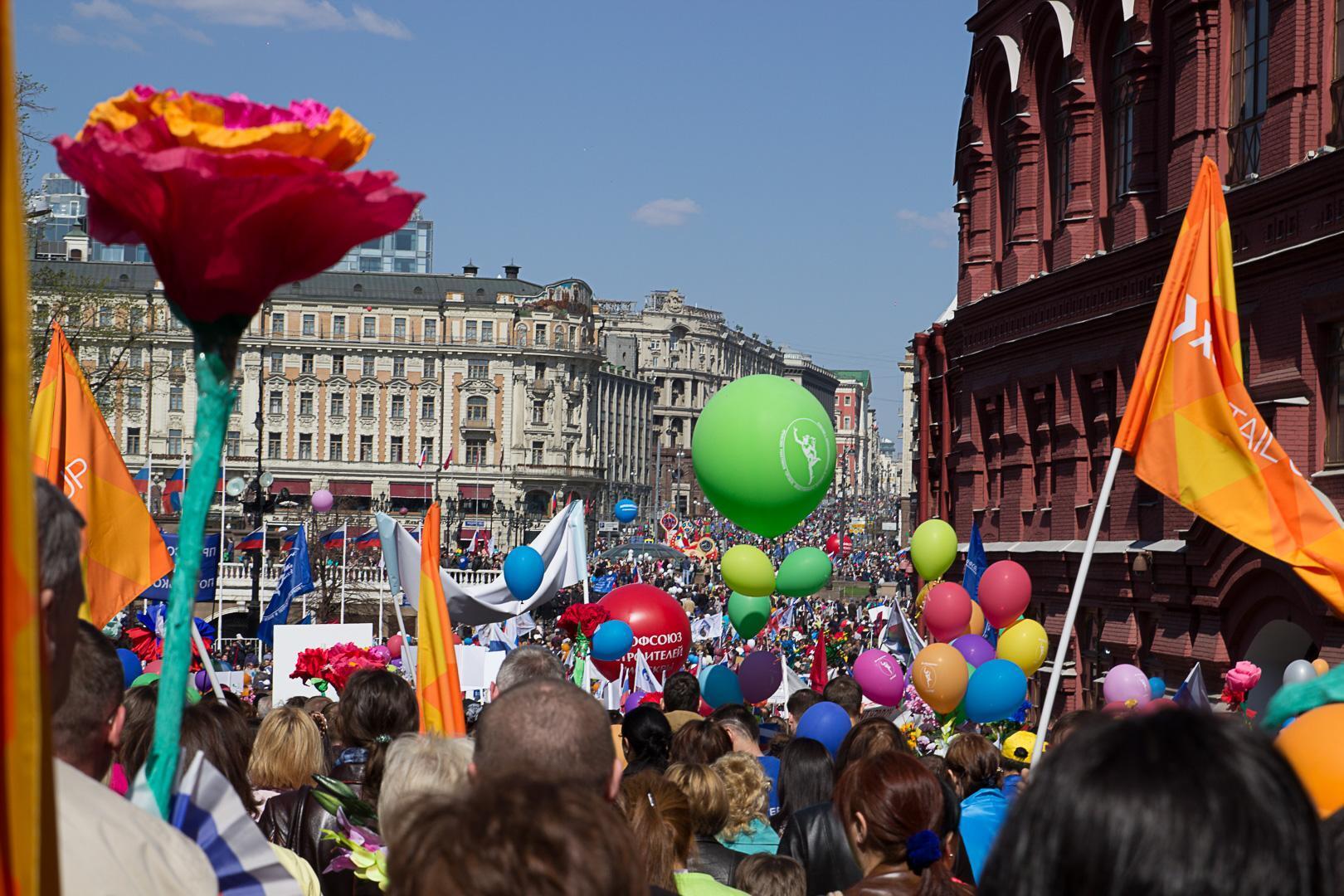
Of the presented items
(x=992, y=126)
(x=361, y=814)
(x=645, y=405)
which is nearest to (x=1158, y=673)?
(x=992, y=126)

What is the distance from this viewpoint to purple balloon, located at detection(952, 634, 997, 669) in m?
13.8

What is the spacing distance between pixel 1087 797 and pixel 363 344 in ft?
386

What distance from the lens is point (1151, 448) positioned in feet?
27.9

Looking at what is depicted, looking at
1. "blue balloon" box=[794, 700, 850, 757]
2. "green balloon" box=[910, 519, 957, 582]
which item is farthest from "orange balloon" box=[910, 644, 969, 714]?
"green balloon" box=[910, 519, 957, 582]

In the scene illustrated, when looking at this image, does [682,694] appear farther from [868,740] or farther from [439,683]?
[439,683]

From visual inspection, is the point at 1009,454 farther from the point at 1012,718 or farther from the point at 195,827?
the point at 195,827

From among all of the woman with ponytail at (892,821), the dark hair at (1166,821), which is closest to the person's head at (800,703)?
the woman with ponytail at (892,821)

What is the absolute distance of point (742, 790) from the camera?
6559 mm

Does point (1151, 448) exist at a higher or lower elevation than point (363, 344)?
lower

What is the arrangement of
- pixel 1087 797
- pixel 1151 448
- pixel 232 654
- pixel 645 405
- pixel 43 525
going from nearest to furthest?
pixel 1087 797 → pixel 43 525 → pixel 1151 448 → pixel 232 654 → pixel 645 405

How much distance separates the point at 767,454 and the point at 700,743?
18.2ft

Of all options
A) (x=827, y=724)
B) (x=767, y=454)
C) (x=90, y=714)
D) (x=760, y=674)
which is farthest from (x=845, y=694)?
(x=90, y=714)

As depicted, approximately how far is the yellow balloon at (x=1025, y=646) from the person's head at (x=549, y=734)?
38.4ft

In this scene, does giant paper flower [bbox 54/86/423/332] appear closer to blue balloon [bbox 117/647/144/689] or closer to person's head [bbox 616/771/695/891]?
person's head [bbox 616/771/695/891]
